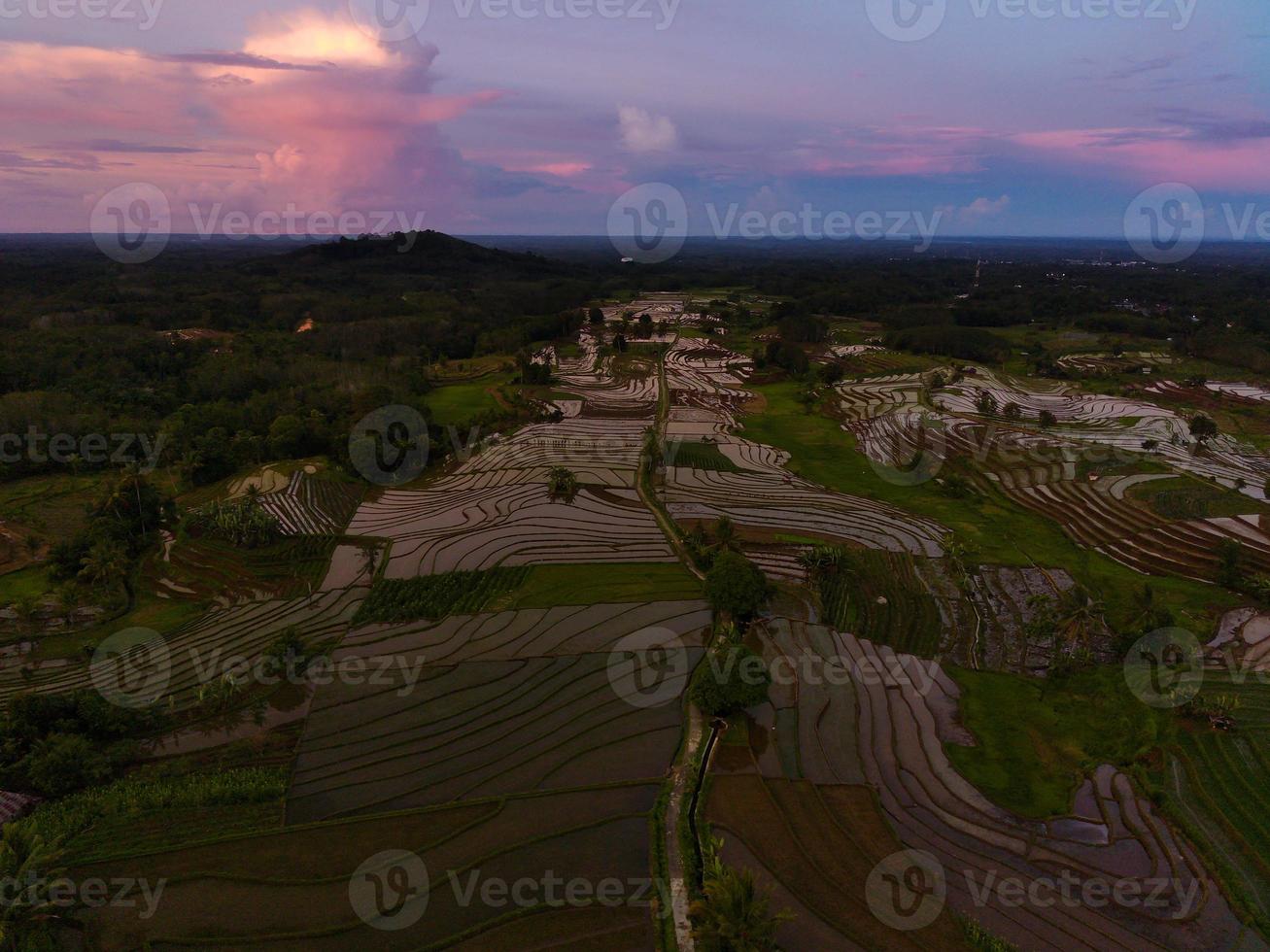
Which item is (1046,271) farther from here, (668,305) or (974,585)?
(974,585)

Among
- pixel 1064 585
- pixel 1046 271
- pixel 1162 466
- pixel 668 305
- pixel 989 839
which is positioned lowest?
pixel 989 839

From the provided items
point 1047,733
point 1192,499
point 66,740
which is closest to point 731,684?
point 1047,733

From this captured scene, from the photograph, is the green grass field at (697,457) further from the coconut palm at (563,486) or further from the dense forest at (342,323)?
the dense forest at (342,323)

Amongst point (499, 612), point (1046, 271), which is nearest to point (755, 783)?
point (499, 612)

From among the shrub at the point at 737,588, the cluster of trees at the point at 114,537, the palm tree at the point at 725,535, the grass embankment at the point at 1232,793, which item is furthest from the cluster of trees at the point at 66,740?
the grass embankment at the point at 1232,793

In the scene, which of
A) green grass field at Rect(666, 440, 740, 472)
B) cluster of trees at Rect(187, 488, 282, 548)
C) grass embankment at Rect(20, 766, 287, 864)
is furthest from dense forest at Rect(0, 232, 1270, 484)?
grass embankment at Rect(20, 766, 287, 864)
